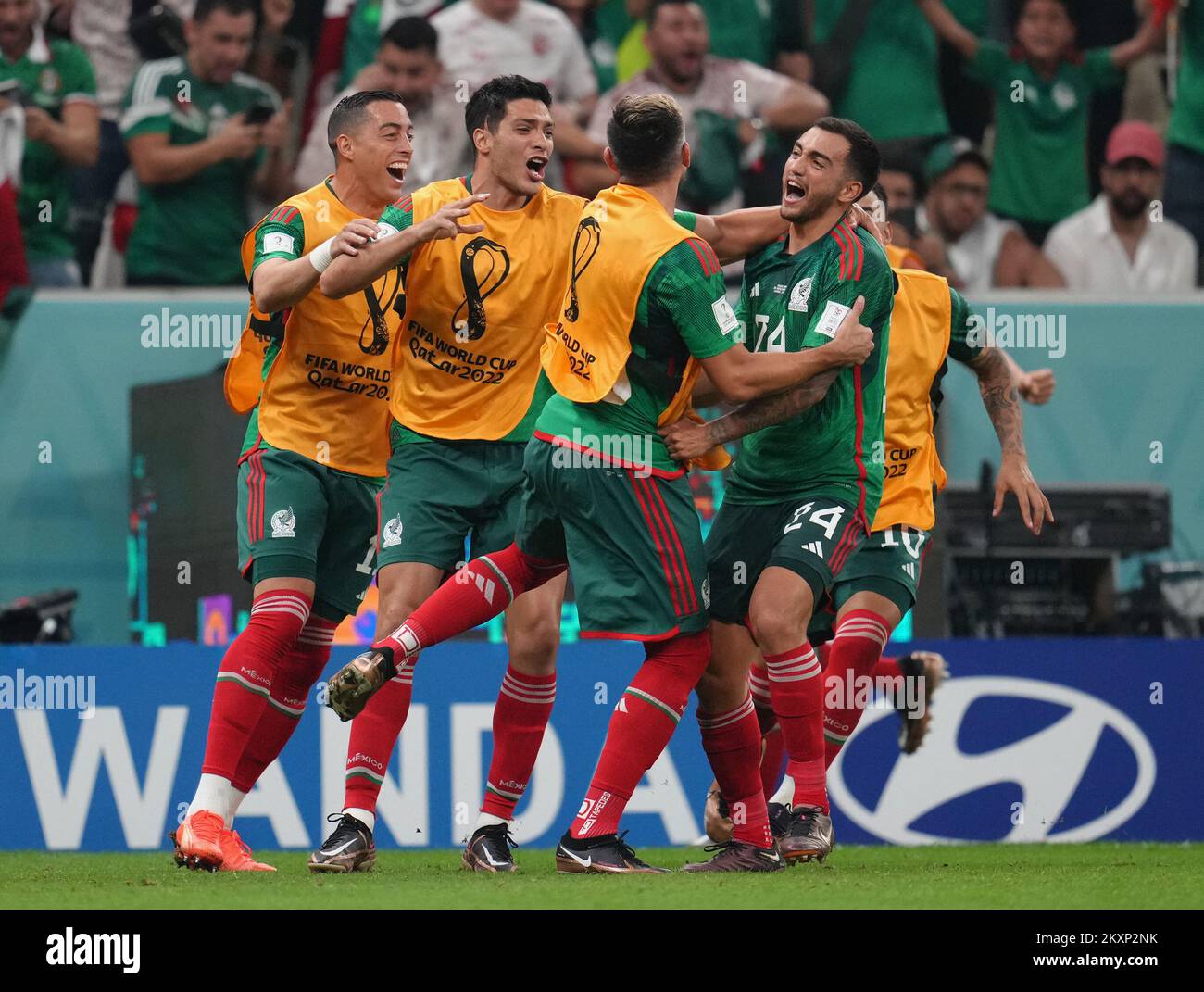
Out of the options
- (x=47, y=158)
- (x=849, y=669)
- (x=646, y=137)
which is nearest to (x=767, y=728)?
(x=849, y=669)

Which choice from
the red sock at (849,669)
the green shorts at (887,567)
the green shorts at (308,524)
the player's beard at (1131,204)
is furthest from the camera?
the player's beard at (1131,204)

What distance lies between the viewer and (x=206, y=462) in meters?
8.66

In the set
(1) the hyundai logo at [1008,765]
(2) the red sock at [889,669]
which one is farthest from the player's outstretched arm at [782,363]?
(1) the hyundai logo at [1008,765]

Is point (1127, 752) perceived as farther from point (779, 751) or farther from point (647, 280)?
point (647, 280)

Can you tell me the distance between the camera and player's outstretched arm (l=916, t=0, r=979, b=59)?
33.2 feet

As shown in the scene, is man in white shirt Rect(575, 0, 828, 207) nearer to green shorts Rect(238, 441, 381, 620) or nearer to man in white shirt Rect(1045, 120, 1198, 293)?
man in white shirt Rect(1045, 120, 1198, 293)

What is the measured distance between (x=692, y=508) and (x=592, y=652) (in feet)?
9.22

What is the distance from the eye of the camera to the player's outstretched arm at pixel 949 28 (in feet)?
33.2

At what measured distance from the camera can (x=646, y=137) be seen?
5.02 meters

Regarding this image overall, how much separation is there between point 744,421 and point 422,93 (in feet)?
16.0

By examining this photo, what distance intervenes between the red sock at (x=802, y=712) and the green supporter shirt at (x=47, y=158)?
5.69 meters

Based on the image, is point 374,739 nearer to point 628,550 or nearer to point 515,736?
point 515,736

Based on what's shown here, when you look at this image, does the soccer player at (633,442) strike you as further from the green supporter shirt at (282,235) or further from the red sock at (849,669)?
the red sock at (849,669)

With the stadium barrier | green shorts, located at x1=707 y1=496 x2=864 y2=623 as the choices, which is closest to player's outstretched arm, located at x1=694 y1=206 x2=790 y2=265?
green shorts, located at x1=707 y1=496 x2=864 y2=623
